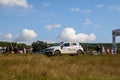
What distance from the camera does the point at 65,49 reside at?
3672 centimetres

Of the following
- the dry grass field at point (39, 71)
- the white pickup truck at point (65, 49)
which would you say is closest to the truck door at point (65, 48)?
the white pickup truck at point (65, 49)

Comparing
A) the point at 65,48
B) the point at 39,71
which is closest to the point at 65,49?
the point at 65,48

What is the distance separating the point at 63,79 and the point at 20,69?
294 cm

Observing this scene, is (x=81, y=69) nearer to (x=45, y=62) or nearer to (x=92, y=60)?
(x=45, y=62)

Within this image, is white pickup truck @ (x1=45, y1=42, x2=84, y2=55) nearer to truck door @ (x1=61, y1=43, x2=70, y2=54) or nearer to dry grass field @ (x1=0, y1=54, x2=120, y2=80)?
truck door @ (x1=61, y1=43, x2=70, y2=54)

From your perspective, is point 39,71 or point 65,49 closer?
point 39,71

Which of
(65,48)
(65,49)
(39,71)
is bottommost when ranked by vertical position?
(39,71)

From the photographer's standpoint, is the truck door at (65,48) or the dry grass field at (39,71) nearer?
the dry grass field at (39,71)

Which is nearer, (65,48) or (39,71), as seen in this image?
(39,71)

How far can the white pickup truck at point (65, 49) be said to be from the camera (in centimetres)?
3572

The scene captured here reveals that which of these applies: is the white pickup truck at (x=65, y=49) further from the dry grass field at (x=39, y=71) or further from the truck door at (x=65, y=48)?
the dry grass field at (x=39, y=71)

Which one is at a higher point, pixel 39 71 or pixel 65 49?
pixel 65 49

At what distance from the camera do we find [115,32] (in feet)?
155

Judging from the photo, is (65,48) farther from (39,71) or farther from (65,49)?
(39,71)
